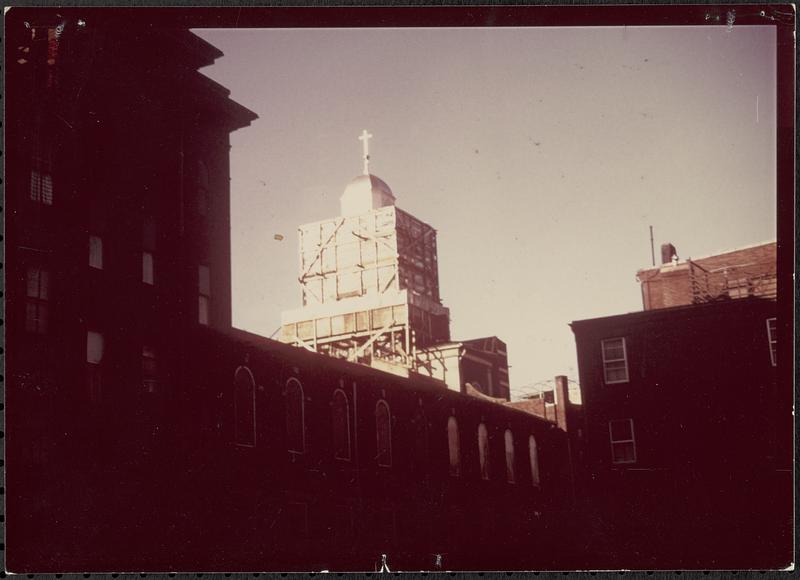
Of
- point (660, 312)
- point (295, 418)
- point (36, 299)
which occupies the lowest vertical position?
point (295, 418)

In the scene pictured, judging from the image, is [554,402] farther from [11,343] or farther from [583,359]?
[11,343]

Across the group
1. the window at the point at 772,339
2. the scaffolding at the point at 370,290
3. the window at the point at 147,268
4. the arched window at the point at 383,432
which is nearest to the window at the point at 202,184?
the window at the point at 147,268

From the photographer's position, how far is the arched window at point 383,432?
915 centimetres

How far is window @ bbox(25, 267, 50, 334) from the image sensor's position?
7461mm

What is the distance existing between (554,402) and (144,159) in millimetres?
3843

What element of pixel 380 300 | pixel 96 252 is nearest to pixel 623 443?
pixel 380 300

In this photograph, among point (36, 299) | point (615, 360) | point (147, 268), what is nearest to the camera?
point (36, 299)

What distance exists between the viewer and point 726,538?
7.57 m

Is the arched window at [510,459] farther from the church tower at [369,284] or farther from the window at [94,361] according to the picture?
the window at [94,361]

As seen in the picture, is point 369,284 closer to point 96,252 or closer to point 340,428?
point 340,428

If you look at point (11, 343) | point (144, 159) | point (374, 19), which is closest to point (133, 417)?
point (11, 343)

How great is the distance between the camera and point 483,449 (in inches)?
366

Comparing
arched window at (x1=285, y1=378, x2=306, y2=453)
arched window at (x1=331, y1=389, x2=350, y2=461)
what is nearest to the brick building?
arched window at (x1=331, y1=389, x2=350, y2=461)

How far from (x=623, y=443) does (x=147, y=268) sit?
13.4ft
